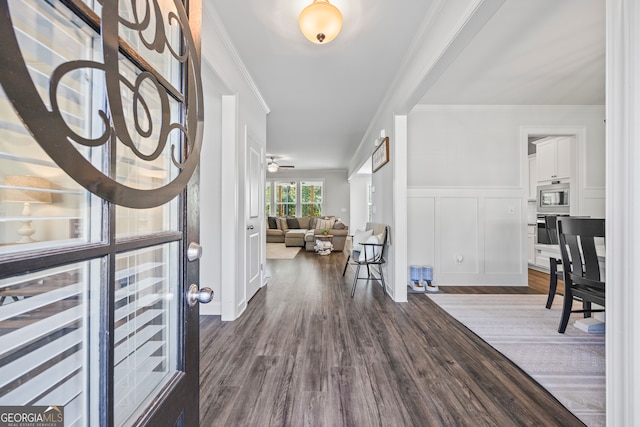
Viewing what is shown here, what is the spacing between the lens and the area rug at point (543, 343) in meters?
1.58

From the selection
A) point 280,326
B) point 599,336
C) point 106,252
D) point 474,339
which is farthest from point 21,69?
point 599,336

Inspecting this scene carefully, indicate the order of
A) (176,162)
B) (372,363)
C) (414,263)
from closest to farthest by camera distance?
(176,162) < (372,363) < (414,263)

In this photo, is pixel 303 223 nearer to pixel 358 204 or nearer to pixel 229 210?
pixel 358 204

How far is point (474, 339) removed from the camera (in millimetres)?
2301

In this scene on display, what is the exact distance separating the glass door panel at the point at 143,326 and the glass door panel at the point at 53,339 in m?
0.06

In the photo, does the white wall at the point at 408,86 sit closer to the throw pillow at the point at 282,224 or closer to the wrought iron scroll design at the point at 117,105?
the wrought iron scroll design at the point at 117,105

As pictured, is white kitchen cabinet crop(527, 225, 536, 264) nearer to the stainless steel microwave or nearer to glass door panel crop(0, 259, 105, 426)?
the stainless steel microwave

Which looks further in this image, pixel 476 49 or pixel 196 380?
pixel 476 49

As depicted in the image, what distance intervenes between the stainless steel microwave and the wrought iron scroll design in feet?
18.5

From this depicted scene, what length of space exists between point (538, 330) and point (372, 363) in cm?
162

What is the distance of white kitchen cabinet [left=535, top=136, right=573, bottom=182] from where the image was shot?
4.67 meters
